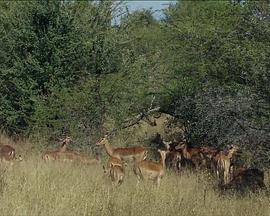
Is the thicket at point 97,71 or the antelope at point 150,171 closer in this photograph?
the antelope at point 150,171

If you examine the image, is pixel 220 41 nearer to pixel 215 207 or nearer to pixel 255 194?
pixel 255 194

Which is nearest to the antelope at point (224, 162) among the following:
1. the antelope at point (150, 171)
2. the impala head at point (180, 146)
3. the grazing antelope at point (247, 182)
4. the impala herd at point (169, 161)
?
the impala herd at point (169, 161)

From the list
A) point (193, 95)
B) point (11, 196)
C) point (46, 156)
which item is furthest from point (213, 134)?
point (11, 196)

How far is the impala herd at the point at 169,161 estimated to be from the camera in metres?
11.4

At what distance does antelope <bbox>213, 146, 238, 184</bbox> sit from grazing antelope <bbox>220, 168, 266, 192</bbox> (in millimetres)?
1131

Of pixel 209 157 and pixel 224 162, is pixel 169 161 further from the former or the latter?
pixel 224 162

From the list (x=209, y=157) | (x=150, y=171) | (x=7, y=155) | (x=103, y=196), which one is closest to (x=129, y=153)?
(x=209, y=157)

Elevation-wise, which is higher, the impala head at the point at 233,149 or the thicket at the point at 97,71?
the thicket at the point at 97,71

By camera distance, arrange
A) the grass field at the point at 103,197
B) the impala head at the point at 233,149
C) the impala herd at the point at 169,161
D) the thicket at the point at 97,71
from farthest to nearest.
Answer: the thicket at the point at 97,71 → the impala head at the point at 233,149 → the impala herd at the point at 169,161 → the grass field at the point at 103,197

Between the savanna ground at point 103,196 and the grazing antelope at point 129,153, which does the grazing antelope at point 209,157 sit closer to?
the grazing antelope at point 129,153

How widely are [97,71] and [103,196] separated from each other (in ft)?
31.8

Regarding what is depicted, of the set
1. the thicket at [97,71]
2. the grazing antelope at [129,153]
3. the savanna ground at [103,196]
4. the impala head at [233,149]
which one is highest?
the thicket at [97,71]

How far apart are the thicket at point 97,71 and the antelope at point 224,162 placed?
1.51 m

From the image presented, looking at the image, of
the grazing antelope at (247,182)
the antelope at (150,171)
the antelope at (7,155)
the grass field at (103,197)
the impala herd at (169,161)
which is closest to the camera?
the grass field at (103,197)
